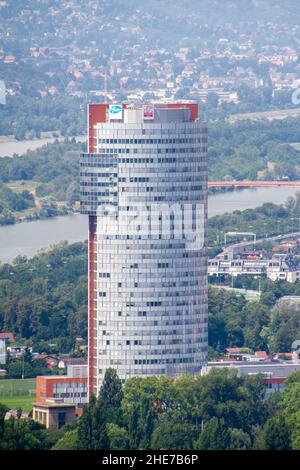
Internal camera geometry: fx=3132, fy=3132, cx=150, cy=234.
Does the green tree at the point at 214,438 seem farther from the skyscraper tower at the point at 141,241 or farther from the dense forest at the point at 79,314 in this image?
the dense forest at the point at 79,314

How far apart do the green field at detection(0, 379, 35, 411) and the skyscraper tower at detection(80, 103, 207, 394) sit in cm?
A: 120

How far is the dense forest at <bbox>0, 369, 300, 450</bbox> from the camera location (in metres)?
41.6

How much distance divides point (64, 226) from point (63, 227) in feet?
0.83

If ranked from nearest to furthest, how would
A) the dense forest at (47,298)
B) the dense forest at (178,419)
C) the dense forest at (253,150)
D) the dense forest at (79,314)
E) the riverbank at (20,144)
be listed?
the dense forest at (178,419) < the dense forest at (79,314) < the dense forest at (47,298) < the dense forest at (253,150) < the riverbank at (20,144)

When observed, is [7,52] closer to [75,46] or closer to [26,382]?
[75,46]

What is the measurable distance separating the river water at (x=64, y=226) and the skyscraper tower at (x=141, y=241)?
24.0 metres

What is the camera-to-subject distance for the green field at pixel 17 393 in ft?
158

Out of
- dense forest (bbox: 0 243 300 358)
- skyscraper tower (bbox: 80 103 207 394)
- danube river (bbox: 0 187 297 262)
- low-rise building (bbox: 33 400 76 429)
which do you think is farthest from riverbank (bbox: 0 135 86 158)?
low-rise building (bbox: 33 400 76 429)

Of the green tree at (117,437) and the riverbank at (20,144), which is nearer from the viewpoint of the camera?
the green tree at (117,437)

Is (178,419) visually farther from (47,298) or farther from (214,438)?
(47,298)

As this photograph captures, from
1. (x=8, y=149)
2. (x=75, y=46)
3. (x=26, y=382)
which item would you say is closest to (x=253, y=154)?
(x=8, y=149)

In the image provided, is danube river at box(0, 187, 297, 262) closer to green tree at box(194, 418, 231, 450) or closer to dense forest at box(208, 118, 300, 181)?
dense forest at box(208, 118, 300, 181)

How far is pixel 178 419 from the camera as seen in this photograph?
143 ft

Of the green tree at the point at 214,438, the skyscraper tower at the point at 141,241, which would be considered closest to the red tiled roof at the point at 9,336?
the skyscraper tower at the point at 141,241
